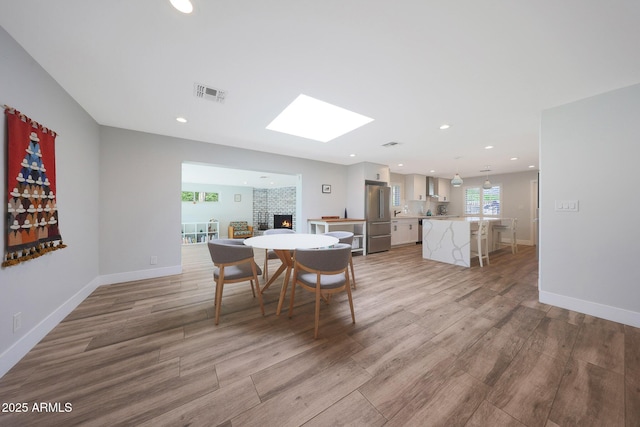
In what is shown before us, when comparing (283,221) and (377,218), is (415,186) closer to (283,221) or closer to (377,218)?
(377,218)

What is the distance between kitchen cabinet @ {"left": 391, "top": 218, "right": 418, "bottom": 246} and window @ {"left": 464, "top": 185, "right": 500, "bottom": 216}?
2648 millimetres

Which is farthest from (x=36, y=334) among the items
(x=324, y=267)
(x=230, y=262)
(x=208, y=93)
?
(x=208, y=93)

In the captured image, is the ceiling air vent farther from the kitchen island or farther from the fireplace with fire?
the fireplace with fire

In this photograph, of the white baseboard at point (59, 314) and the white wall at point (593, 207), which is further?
the white wall at point (593, 207)

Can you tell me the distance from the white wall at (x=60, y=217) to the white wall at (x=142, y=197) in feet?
0.49

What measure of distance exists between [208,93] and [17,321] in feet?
7.87

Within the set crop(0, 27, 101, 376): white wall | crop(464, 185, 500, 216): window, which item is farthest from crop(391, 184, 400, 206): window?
crop(0, 27, 101, 376): white wall

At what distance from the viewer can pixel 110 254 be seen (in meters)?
3.10

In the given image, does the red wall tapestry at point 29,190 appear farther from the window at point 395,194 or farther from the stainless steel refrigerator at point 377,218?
the window at point 395,194

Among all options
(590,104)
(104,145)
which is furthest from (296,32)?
(104,145)

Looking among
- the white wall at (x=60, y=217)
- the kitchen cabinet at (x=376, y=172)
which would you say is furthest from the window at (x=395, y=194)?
the white wall at (x=60, y=217)

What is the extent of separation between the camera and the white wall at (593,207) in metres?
2.06

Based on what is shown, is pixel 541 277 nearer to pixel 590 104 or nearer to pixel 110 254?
pixel 590 104

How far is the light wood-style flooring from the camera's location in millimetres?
1165
